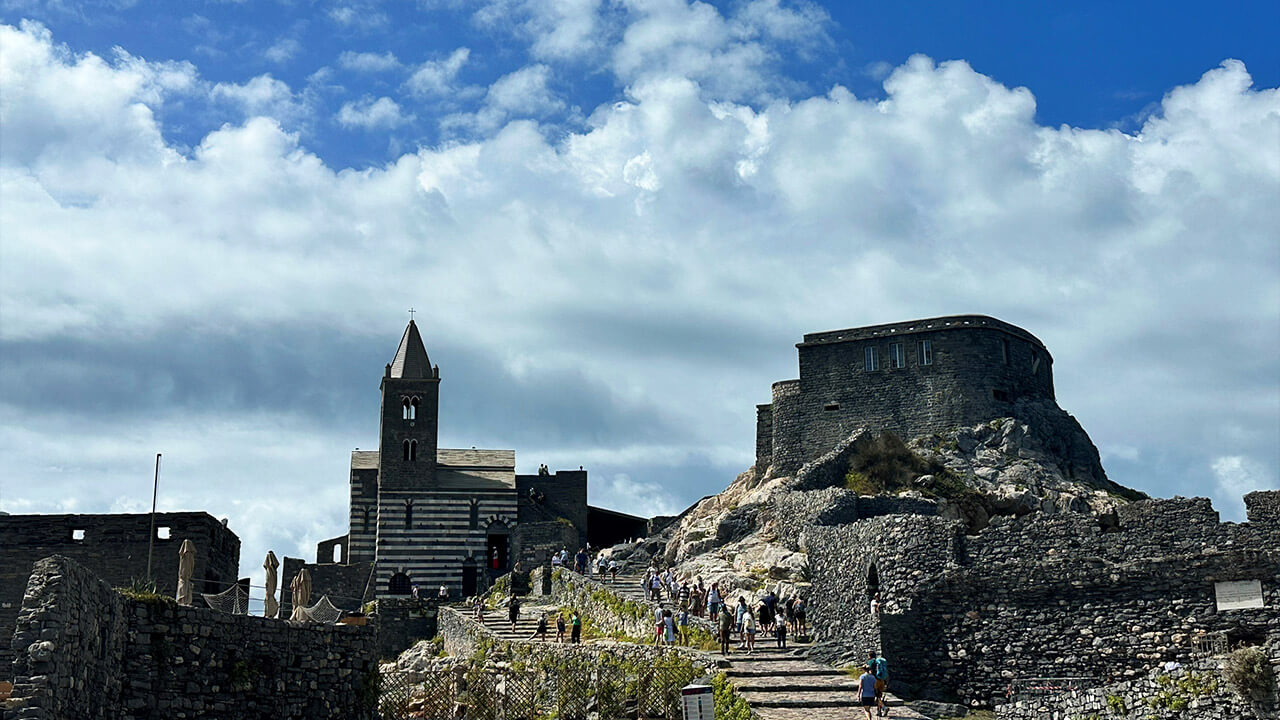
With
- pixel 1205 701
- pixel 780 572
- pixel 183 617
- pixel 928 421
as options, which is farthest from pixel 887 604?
pixel 928 421

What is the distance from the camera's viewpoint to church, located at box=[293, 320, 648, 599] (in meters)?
61.2

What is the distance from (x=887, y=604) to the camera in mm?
26984

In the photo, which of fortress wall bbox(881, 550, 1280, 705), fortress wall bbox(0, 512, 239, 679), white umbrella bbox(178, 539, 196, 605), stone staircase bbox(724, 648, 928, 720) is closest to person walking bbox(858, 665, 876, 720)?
stone staircase bbox(724, 648, 928, 720)

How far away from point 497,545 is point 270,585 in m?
38.9

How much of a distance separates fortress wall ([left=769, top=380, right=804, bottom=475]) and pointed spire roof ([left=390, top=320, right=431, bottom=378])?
1797 cm

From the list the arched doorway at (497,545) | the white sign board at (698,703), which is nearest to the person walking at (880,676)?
the white sign board at (698,703)

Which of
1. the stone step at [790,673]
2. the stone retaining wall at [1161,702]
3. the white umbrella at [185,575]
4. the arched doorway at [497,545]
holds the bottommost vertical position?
the stone retaining wall at [1161,702]

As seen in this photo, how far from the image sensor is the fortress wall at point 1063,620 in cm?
2308

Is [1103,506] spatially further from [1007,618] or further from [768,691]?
[768,691]

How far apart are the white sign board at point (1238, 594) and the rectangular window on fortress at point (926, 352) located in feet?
115

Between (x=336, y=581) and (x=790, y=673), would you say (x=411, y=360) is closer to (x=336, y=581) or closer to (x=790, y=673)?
(x=336, y=581)

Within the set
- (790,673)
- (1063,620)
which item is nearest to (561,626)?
(790,673)

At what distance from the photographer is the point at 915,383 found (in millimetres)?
57844

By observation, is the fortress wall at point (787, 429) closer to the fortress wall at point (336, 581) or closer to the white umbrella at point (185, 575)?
the fortress wall at point (336, 581)
